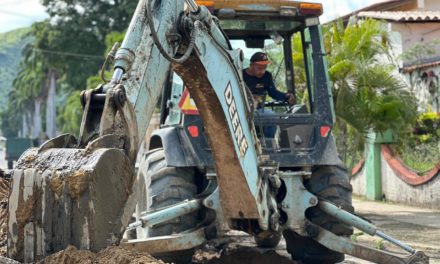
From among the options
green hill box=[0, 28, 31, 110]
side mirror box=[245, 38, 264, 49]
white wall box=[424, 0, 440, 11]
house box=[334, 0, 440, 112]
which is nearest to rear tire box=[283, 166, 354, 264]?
side mirror box=[245, 38, 264, 49]

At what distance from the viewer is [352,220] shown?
24.7 feet

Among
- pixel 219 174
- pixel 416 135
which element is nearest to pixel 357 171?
pixel 416 135

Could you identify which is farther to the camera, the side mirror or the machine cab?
the side mirror

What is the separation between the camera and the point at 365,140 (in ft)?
51.9

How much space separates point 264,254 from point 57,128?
64971 millimetres

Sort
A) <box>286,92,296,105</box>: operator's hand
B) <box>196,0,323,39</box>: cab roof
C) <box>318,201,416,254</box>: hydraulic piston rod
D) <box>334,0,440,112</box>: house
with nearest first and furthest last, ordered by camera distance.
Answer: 1. <box>318,201,416,254</box>: hydraulic piston rod
2. <box>196,0,323,39</box>: cab roof
3. <box>286,92,296,105</box>: operator's hand
4. <box>334,0,440,112</box>: house

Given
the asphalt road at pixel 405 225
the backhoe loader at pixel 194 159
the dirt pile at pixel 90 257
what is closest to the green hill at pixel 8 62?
the asphalt road at pixel 405 225

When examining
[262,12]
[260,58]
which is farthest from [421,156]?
[262,12]

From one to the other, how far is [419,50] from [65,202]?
19.1m

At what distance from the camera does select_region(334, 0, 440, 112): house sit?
21.1 m

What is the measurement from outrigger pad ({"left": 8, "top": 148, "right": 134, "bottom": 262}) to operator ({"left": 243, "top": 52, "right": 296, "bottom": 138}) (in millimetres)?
3501

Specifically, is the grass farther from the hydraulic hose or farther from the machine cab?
the hydraulic hose

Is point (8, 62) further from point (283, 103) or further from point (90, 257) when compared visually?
point (90, 257)

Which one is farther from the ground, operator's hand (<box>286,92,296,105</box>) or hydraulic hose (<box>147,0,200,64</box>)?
hydraulic hose (<box>147,0,200,64</box>)
